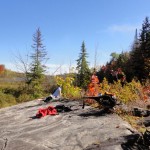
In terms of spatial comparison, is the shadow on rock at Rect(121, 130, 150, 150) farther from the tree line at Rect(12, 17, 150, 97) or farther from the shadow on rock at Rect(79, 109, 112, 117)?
the tree line at Rect(12, 17, 150, 97)

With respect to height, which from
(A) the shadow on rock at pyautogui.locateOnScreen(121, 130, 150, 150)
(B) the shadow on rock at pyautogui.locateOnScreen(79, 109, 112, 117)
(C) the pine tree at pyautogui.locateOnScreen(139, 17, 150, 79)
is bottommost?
(A) the shadow on rock at pyautogui.locateOnScreen(121, 130, 150, 150)

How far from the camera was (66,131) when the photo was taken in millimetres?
8320

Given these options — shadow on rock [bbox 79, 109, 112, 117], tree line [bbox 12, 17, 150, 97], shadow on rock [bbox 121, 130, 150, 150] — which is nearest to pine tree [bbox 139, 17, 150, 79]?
tree line [bbox 12, 17, 150, 97]

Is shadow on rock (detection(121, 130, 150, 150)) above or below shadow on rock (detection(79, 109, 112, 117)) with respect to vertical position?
below

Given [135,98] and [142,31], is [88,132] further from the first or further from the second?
[142,31]

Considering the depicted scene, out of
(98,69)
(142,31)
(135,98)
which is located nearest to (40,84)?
(98,69)

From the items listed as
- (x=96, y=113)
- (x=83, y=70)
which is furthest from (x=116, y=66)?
(x=96, y=113)

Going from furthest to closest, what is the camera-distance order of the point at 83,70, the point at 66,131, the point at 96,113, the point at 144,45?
1. the point at 83,70
2. the point at 144,45
3. the point at 96,113
4. the point at 66,131

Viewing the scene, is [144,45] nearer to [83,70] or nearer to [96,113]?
[83,70]

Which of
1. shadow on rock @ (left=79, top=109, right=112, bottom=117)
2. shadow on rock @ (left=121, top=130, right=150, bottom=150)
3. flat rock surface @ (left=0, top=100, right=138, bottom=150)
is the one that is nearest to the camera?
shadow on rock @ (left=121, top=130, right=150, bottom=150)

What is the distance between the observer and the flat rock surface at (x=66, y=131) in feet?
23.8

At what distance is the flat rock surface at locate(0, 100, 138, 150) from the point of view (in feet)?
23.8

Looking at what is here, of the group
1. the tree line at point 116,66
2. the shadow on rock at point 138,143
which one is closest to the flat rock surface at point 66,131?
the shadow on rock at point 138,143

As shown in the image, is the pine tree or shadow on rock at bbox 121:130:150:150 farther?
the pine tree
